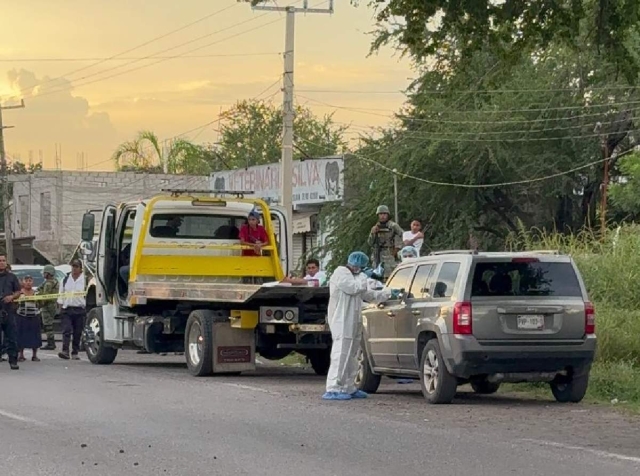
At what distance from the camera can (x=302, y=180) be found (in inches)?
1751

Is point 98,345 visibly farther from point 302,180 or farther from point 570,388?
point 302,180

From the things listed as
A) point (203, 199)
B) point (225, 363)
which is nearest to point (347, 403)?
point (225, 363)

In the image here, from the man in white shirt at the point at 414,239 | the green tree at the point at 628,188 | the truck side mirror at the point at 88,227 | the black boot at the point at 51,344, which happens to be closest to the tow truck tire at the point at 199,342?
the truck side mirror at the point at 88,227

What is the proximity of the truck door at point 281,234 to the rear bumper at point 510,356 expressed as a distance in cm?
761

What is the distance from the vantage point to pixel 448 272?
1543 cm

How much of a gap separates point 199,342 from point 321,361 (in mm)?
2226

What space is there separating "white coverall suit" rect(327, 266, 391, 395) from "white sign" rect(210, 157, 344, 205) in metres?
22.2

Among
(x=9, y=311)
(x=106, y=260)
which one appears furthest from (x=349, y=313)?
(x=9, y=311)

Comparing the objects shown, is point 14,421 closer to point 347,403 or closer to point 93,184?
point 347,403

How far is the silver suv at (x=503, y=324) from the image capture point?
48.6 feet

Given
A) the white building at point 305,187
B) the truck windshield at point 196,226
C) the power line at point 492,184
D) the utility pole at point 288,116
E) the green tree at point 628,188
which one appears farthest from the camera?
the white building at point 305,187

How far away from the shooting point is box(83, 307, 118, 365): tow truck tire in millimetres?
22500

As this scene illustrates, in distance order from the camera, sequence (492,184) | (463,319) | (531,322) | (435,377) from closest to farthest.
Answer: (463,319), (531,322), (435,377), (492,184)

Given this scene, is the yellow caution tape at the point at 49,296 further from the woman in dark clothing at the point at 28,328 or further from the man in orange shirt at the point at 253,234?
the man in orange shirt at the point at 253,234
